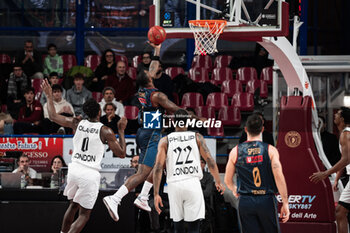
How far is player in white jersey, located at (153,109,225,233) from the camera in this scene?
8531 millimetres

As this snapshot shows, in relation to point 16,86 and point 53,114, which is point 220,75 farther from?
point 53,114

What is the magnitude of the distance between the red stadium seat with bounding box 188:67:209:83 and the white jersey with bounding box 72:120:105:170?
7117mm

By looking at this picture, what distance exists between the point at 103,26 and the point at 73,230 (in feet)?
35.7

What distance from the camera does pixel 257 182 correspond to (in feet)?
25.6

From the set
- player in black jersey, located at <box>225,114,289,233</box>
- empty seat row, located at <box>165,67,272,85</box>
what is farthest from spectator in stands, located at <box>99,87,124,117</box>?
player in black jersey, located at <box>225,114,289,233</box>

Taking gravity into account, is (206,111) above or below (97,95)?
below

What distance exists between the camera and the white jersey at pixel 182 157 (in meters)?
8.61

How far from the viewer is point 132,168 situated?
36.8ft

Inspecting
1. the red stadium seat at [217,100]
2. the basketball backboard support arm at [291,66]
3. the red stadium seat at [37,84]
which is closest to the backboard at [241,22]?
the basketball backboard support arm at [291,66]

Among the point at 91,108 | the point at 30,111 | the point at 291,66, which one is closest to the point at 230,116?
the point at 291,66

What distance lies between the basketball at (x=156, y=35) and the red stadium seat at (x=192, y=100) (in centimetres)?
477

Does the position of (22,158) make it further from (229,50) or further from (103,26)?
(229,50)

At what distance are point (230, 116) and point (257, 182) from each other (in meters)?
6.95

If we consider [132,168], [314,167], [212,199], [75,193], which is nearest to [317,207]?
[314,167]
